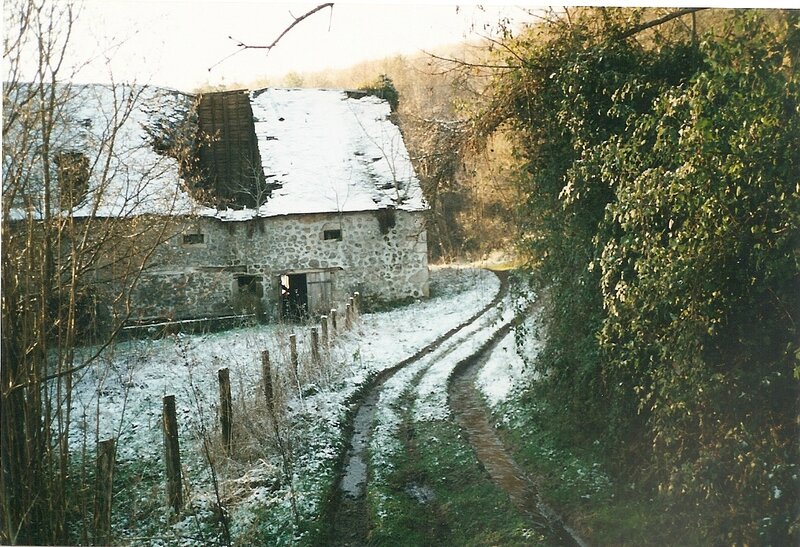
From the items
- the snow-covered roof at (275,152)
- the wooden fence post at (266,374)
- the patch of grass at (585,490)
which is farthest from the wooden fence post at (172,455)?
the patch of grass at (585,490)

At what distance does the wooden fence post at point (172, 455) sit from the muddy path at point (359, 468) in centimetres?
Answer: 97

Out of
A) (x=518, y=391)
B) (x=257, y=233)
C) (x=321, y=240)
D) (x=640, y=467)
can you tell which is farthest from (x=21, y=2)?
(x=640, y=467)

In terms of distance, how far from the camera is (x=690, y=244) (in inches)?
127

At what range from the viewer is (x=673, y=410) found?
3.43 metres

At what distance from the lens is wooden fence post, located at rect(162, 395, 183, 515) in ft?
12.8

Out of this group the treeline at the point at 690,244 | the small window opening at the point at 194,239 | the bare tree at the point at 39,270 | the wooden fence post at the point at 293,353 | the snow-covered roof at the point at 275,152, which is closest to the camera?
the treeline at the point at 690,244

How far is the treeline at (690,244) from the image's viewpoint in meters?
3.08

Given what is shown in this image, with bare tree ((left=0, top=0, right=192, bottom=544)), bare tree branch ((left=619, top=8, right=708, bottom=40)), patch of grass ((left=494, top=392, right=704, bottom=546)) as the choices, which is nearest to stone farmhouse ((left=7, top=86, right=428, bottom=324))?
bare tree ((left=0, top=0, right=192, bottom=544))

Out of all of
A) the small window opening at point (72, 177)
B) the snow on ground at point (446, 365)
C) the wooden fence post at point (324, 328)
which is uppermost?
the small window opening at point (72, 177)

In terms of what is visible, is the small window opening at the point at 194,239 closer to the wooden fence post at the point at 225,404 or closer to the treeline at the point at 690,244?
the wooden fence post at the point at 225,404

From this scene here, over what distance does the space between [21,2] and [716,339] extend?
4.22 m

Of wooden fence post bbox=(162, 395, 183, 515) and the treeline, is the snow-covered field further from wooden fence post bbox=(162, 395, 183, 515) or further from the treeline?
the treeline

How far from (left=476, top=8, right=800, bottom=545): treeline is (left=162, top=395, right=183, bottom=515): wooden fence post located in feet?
8.66

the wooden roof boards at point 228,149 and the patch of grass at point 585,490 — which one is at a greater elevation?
the wooden roof boards at point 228,149
